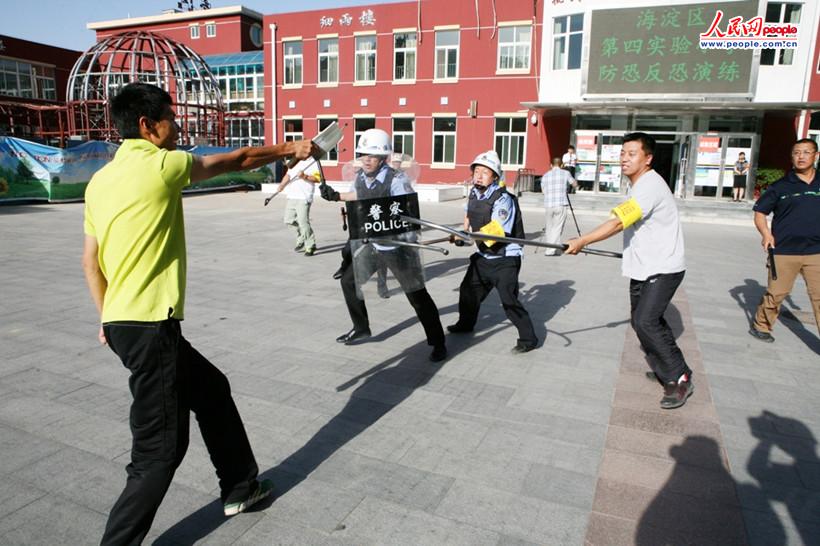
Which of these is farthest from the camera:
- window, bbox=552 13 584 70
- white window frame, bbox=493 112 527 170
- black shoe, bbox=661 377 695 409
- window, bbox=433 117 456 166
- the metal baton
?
window, bbox=433 117 456 166

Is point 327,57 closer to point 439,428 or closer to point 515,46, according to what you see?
point 515,46

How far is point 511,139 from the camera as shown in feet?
81.4

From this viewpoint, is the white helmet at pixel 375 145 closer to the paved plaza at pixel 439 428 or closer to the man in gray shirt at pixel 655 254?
the paved plaza at pixel 439 428

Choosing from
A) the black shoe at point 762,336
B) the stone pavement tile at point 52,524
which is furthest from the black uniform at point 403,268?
the black shoe at point 762,336

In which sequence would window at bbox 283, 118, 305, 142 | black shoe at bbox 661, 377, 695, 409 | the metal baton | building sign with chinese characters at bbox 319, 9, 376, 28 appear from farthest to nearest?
window at bbox 283, 118, 305, 142, building sign with chinese characters at bbox 319, 9, 376, 28, the metal baton, black shoe at bbox 661, 377, 695, 409

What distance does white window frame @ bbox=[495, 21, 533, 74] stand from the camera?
78.3 ft

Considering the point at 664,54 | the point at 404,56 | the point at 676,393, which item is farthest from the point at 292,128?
the point at 676,393

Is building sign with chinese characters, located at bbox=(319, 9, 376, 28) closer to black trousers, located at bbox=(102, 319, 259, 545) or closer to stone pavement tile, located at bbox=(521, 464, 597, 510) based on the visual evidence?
stone pavement tile, located at bbox=(521, 464, 597, 510)

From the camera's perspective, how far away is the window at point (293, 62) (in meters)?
28.6

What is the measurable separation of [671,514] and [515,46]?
24.0 meters

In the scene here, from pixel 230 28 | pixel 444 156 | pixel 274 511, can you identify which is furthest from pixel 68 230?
pixel 230 28

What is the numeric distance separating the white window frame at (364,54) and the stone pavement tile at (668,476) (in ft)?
84.2

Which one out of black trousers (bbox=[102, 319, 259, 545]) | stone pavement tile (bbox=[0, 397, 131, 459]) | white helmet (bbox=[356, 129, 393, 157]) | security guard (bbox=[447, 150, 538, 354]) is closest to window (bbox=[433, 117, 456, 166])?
security guard (bbox=[447, 150, 538, 354])

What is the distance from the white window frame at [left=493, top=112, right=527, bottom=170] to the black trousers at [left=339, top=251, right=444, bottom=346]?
66.3 ft
